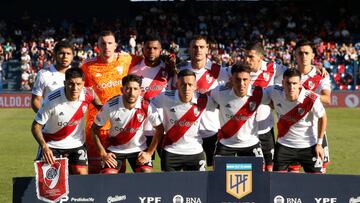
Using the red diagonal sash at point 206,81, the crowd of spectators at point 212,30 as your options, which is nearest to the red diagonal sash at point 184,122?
the red diagonal sash at point 206,81

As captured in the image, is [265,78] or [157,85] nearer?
[265,78]

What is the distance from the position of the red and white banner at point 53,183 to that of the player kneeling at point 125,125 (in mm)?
1009

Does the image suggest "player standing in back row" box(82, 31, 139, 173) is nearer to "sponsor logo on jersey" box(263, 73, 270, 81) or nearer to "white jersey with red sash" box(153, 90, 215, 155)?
"white jersey with red sash" box(153, 90, 215, 155)

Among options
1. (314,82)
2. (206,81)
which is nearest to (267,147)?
(314,82)

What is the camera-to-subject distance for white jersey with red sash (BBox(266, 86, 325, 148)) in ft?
29.4

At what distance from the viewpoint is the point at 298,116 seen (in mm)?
A: 9062

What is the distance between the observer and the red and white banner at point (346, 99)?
2727 centimetres

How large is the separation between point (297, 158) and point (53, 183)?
3.35 m

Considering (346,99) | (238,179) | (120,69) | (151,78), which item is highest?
(120,69)

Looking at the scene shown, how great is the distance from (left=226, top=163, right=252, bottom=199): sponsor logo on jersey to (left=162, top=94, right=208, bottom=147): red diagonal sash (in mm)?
1532

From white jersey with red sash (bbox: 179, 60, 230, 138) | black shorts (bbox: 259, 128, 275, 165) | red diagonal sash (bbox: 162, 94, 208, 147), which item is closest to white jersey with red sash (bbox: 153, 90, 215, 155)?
red diagonal sash (bbox: 162, 94, 208, 147)

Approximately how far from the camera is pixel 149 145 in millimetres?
9320

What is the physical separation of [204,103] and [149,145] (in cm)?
100

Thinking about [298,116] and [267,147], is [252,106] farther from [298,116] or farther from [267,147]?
[267,147]
